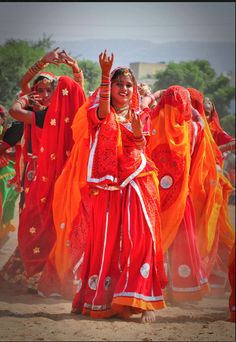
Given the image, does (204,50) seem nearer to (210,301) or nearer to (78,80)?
(78,80)

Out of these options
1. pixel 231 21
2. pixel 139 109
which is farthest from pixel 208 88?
pixel 139 109

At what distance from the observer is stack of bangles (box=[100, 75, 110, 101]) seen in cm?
455

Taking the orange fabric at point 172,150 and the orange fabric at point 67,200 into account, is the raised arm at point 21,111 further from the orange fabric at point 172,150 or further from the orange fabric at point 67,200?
the orange fabric at point 172,150

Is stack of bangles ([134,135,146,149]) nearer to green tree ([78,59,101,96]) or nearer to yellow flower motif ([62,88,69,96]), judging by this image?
yellow flower motif ([62,88,69,96])

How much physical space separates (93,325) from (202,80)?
7518 millimetres

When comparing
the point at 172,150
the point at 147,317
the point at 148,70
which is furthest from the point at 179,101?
the point at 148,70

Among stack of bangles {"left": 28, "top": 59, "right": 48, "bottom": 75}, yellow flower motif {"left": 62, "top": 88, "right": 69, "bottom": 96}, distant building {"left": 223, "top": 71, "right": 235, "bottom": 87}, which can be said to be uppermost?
distant building {"left": 223, "top": 71, "right": 235, "bottom": 87}

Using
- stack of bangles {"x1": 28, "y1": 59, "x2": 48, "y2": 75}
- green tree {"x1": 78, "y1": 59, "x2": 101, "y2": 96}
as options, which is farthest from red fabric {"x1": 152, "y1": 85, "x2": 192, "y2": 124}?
stack of bangles {"x1": 28, "y1": 59, "x2": 48, "y2": 75}

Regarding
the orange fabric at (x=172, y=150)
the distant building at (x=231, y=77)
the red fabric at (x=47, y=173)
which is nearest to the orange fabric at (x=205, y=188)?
the orange fabric at (x=172, y=150)

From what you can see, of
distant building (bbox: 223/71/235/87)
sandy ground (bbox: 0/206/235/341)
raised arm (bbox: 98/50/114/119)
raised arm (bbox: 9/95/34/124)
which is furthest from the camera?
distant building (bbox: 223/71/235/87)

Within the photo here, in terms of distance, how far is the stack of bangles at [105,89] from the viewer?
4.55 meters

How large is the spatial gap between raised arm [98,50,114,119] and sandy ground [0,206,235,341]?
4.54 feet

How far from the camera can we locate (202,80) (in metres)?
11.4

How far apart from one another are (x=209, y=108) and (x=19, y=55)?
1928 millimetres
